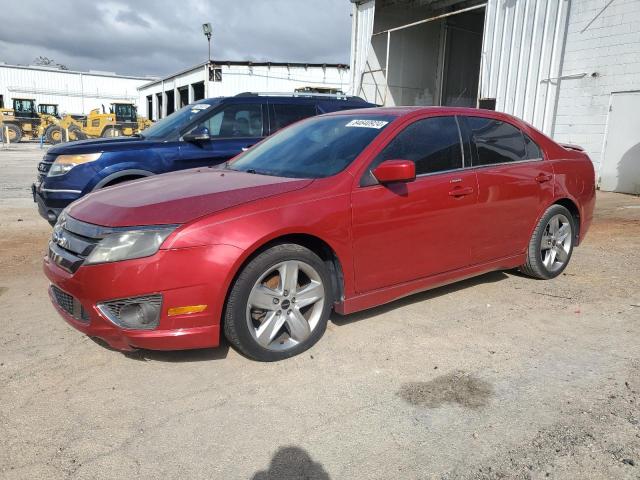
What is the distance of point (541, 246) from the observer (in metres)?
4.76

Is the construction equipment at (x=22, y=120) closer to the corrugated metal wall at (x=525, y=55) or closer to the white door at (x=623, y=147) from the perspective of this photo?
the corrugated metal wall at (x=525, y=55)

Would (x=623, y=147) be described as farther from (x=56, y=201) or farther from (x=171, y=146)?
(x=56, y=201)

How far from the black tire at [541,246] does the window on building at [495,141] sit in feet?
2.06

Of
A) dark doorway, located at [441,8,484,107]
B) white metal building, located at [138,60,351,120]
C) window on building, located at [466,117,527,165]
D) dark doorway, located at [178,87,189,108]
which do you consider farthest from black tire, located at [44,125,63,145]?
window on building, located at [466,117,527,165]

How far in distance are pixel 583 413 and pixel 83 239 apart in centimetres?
298

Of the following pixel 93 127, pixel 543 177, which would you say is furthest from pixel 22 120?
pixel 543 177

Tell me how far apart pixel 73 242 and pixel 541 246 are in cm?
399

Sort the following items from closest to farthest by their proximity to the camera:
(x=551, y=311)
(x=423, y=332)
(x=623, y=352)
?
(x=623, y=352) < (x=423, y=332) < (x=551, y=311)

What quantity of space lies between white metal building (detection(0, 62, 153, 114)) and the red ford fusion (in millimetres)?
61641

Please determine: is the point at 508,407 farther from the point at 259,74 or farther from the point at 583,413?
the point at 259,74

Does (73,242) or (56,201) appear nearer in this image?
(73,242)

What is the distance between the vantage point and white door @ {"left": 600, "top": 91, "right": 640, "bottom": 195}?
10938 mm

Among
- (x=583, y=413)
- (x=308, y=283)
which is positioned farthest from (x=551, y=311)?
(x=308, y=283)

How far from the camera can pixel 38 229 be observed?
7.04 meters
